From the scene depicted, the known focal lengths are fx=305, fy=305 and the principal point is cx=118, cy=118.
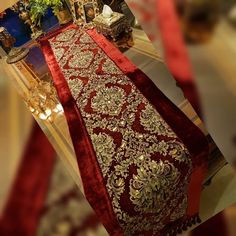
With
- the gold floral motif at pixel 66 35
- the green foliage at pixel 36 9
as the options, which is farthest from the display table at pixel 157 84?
the green foliage at pixel 36 9

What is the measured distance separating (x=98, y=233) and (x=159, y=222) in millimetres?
1953

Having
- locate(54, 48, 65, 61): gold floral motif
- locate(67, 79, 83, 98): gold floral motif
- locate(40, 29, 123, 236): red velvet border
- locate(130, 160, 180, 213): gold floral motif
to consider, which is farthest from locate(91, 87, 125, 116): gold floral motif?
locate(54, 48, 65, 61): gold floral motif

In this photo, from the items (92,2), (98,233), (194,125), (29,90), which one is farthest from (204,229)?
(92,2)

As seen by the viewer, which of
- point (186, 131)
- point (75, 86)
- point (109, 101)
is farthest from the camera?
point (75, 86)

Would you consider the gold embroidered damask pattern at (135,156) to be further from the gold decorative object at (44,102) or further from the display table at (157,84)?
the gold decorative object at (44,102)

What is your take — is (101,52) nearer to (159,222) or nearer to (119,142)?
(119,142)

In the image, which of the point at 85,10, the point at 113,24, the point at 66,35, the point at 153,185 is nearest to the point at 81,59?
the point at 113,24

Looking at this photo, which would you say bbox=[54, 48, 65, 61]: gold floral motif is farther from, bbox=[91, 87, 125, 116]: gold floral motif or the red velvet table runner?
bbox=[91, 87, 125, 116]: gold floral motif

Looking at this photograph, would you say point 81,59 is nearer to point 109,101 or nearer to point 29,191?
point 109,101

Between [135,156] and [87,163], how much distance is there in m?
0.55

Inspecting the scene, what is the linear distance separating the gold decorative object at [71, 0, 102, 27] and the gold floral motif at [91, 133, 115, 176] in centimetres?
304

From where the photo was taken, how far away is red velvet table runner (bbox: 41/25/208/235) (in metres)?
2.34

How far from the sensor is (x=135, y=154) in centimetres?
254

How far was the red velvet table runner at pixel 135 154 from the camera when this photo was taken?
2.34 meters
